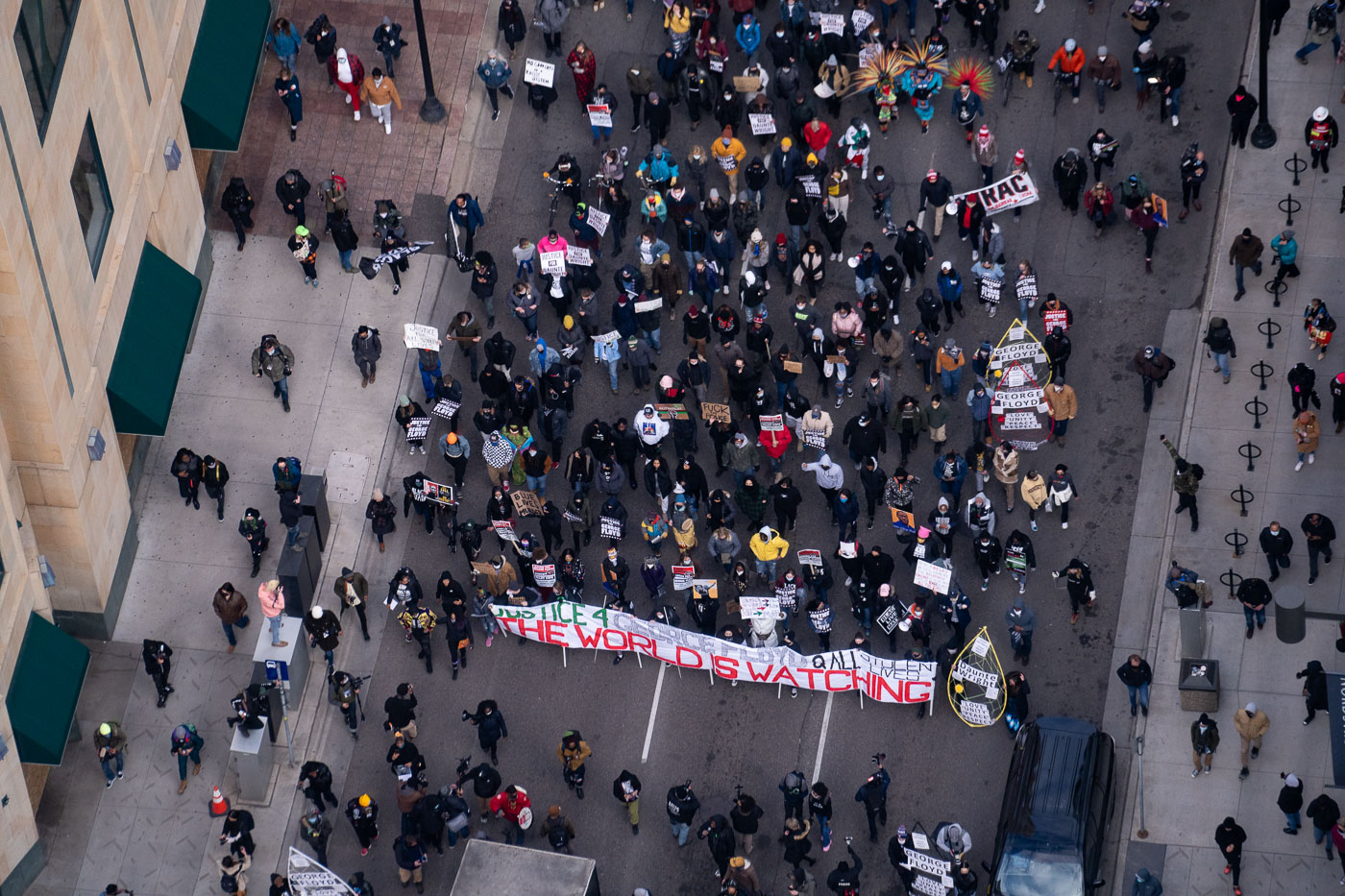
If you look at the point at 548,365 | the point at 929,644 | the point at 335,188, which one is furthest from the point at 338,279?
the point at 929,644

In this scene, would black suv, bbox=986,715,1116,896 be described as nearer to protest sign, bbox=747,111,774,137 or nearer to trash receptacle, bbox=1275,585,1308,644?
trash receptacle, bbox=1275,585,1308,644

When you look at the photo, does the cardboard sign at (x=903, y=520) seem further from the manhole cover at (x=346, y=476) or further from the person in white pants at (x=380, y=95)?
the person in white pants at (x=380, y=95)

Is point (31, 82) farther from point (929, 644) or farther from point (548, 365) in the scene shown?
point (929, 644)

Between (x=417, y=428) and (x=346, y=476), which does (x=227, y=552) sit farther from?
(x=417, y=428)

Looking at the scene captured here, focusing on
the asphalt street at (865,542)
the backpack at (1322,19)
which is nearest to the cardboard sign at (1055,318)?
the asphalt street at (865,542)

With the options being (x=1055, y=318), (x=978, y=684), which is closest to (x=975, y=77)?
(x=1055, y=318)

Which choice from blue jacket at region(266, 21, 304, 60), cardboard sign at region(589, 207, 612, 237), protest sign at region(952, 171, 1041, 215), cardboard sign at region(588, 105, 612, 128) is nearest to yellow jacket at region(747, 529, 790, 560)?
cardboard sign at region(589, 207, 612, 237)
